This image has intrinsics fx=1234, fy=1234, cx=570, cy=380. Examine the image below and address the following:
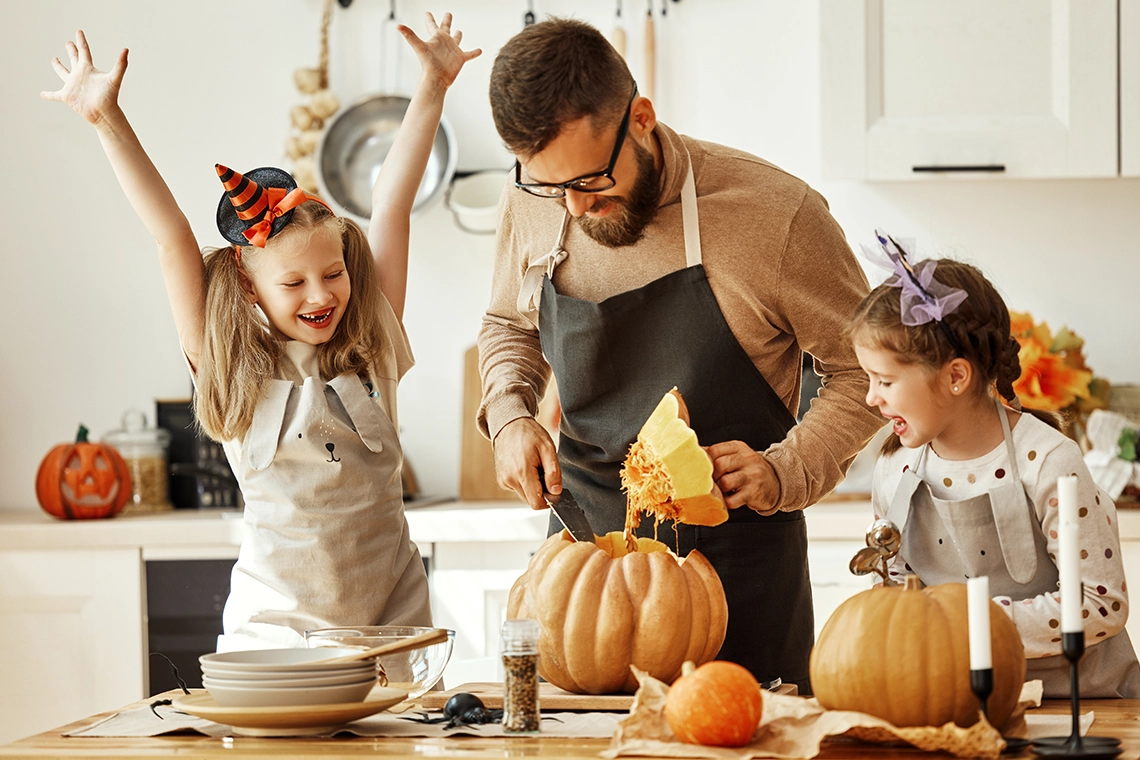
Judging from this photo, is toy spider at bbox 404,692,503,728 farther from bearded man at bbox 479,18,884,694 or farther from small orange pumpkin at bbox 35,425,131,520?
small orange pumpkin at bbox 35,425,131,520

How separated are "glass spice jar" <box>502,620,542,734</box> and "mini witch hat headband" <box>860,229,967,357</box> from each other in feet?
1.98

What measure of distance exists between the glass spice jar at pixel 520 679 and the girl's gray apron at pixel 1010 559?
25.7 inches

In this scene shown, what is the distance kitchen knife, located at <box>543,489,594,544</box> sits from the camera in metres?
1.44

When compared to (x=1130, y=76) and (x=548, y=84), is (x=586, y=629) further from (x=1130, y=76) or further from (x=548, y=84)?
(x=1130, y=76)

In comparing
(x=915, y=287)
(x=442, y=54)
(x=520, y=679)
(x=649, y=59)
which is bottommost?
(x=520, y=679)

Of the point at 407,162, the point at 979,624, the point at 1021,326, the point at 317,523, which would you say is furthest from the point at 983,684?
the point at 1021,326

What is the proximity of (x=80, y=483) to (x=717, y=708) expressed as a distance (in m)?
2.30

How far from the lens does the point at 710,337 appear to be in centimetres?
164

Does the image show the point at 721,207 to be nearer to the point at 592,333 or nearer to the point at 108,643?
the point at 592,333

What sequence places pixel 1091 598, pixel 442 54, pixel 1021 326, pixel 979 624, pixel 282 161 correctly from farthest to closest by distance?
pixel 282 161 → pixel 1021 326 → pixel 442 54 → pixel 1091 598 → pixel 979 624

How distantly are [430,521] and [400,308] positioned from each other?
90cm

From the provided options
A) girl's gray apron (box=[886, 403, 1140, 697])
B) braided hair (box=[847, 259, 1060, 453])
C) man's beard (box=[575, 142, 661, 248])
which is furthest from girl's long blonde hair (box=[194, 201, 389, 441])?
girl's gray apron (box=[886, 403, 1140, 697])

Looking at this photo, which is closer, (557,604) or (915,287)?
(557,604)

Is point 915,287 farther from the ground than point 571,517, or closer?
farther from the ground
